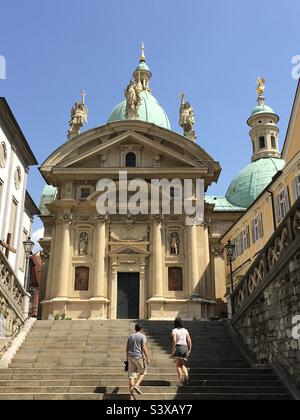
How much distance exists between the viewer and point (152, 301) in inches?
1152

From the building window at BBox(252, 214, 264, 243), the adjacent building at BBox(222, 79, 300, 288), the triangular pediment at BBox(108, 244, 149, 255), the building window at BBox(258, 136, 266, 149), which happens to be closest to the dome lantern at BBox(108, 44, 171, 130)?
the building window at BBox(258, 136, 266, 149)

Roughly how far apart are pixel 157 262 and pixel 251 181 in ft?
69.1

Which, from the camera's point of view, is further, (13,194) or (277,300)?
(13,194)

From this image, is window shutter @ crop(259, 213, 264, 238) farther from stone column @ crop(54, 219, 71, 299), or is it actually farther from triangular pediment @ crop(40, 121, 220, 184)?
stone column @ crop(54, 219, 71, 299)

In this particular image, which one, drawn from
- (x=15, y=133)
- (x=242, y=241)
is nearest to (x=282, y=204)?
(x=242, y=241)

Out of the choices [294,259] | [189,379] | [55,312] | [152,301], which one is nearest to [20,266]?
[55,312]

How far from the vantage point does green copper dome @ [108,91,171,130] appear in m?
51.3

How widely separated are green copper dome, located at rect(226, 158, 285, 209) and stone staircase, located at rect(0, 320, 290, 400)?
26704mm

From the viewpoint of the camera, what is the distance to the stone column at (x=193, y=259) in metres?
30.0

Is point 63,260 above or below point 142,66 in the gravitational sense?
below

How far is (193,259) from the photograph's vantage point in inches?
1198

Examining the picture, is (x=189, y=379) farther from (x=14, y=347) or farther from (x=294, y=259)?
(x=14, y=347)

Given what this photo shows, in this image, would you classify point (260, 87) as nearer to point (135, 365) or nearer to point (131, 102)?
point (131, 102)

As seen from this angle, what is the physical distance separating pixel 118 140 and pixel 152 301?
1132 centimetres
